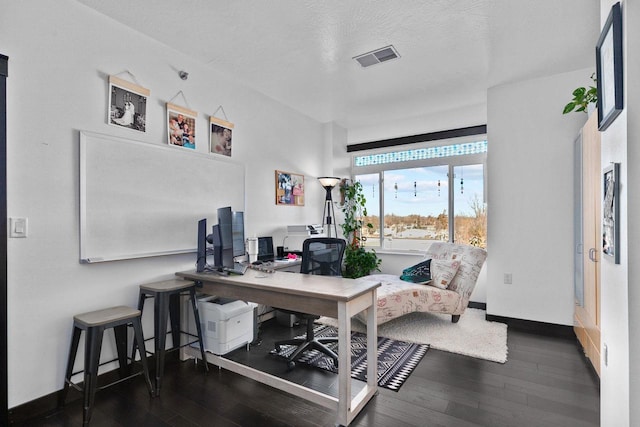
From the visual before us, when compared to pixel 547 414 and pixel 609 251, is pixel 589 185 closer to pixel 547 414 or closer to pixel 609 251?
pixel 609 251

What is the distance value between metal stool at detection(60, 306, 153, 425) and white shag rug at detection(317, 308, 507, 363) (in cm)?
154

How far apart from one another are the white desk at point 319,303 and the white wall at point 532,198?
7.06 ft

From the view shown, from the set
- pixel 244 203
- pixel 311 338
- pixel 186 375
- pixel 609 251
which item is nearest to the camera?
pixel 609 251

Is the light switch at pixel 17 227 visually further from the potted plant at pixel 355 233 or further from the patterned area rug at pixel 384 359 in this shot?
the potted plant at pixel 355 233

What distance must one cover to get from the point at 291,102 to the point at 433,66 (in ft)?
5.83

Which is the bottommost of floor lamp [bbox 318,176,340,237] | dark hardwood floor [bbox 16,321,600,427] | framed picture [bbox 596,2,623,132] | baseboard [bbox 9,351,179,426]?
dark hardwood floor [bbox 16,321,600,427]

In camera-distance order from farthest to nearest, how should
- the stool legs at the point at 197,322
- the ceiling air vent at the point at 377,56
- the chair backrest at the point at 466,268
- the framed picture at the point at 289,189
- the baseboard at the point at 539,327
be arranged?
1. the framed picture at the point at 289,189
2. the chair backrest at the point at 466,268
3. the baseboard at the point at 539,327
4. the ceiling air vent at the point at 377,56
5. the stool legs at the point at 197,322

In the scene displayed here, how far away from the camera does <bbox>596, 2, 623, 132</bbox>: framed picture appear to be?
1278 millimetres

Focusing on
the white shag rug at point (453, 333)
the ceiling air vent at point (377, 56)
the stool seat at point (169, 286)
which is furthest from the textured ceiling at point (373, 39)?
the white shag rug at point (453, 333)

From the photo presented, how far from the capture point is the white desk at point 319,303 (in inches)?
76.7

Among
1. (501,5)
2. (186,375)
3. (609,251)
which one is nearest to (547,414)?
(609,251)

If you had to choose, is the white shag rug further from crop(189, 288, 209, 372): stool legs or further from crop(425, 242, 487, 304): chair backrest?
crop(189, 288, 209, 372): stool legs

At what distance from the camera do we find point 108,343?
2414 millimetres

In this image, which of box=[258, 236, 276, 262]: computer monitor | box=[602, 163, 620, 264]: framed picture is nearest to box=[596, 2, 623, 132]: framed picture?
box=[602, 163, 620, 264]: framed picture
